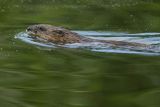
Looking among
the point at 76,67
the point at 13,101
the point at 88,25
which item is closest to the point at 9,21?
the point at 88,25

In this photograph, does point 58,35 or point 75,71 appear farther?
point 58,35

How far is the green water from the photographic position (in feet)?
20.8

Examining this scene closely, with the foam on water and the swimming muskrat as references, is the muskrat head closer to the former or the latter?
the swimming muskrat

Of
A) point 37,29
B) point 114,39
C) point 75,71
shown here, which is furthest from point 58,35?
point 75,71

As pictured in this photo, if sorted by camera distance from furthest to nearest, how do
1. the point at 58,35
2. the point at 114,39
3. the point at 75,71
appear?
1. the point at 114,39
2. the point at 58,35
3. the point at 75,71

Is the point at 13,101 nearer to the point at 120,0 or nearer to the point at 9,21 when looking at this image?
the point at 9,21

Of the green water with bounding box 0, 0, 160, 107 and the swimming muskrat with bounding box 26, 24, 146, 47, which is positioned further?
the swimming muskrat with bounding box 26, 24, 146, 47

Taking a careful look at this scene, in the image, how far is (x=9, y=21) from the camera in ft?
39.1

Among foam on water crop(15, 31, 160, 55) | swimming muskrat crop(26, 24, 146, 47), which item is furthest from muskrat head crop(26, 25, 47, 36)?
foam on water crop(15, 31, 160, 55)

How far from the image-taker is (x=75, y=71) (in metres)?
7.80

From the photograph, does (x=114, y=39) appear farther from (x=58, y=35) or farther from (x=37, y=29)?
(x=37, y=29)

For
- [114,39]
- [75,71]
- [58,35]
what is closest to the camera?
[75,71]

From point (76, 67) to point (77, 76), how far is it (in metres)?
0.61

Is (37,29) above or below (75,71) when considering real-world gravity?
above
